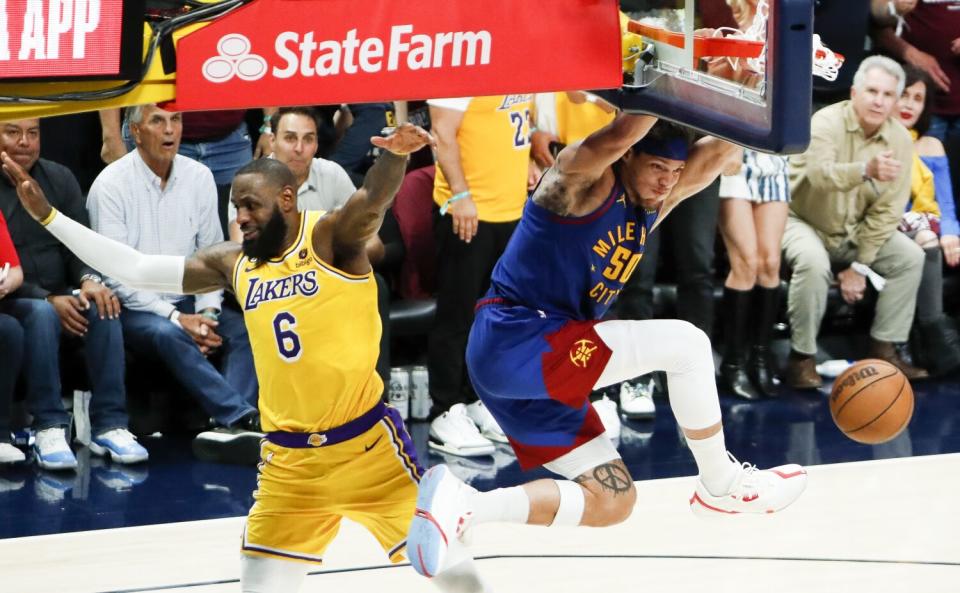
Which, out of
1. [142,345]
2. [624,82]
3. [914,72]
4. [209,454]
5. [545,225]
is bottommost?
[209,454]

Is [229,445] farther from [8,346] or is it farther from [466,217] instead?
[466,217]

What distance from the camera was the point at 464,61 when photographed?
393cm

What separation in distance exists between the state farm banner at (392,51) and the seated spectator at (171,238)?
3914mm

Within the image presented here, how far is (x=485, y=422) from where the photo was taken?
8219 millimetres

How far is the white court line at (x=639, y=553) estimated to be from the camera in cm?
604

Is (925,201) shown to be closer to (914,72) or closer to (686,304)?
(914,72)

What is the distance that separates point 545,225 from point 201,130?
3.70m

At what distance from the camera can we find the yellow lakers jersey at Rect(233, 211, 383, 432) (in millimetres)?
5004

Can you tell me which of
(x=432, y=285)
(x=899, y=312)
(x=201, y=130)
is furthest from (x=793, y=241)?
(x=201, y=130)

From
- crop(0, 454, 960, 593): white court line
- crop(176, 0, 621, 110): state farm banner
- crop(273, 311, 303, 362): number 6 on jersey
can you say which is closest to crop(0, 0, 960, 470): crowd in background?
crop(0, 454, 960, 593): white court line

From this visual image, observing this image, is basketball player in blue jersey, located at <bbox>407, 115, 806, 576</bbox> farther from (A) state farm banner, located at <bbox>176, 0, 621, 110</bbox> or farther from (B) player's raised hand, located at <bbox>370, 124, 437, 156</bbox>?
(A) state farm banner, located at <bbox>176, 0, 621, 110</bbox>

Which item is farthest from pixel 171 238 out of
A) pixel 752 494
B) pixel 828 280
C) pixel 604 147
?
pixel 828 280

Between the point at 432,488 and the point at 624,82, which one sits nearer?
the point at 624,82

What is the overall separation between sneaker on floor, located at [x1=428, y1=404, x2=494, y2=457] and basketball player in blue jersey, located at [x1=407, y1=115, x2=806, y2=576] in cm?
258
